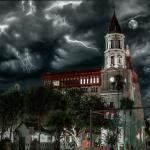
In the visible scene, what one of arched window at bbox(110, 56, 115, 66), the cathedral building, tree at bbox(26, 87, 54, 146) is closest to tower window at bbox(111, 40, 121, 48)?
the cathedral building

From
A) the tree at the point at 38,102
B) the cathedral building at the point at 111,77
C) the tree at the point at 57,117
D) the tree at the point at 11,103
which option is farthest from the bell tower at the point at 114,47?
the tree at the point at 38,102

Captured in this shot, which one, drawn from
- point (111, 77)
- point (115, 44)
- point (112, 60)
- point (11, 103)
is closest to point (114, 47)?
point (115, 44)

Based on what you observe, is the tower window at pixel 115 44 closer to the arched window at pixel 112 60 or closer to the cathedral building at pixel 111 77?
the cathedral building at pixel 111 77

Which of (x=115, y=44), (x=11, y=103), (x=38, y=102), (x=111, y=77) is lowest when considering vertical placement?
(x=38, y=102)

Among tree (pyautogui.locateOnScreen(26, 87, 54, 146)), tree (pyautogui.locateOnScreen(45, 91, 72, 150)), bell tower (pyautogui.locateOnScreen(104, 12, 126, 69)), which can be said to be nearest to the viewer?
tree (pyautogui.locateOnScreen(26, 87, 54, 146))

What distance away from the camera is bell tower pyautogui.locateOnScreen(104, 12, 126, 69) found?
595 feet

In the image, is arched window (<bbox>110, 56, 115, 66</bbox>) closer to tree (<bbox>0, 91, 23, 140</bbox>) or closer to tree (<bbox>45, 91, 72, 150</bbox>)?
tree (<bbox>45, 91, 72, 150</bbox>)

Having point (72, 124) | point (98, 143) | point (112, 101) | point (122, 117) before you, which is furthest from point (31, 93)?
point (112, 101)

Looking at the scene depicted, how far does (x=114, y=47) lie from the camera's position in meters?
185

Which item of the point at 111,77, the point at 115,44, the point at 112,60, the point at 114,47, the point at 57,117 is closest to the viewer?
the point at 57,117

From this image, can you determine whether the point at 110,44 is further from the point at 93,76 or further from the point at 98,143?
the point at 98,143

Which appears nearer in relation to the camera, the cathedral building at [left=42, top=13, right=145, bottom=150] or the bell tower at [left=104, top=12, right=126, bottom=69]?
the cathedral building at [left=42, top=13, right=145, bottom=150]

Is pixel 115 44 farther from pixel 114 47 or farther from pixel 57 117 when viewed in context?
pixel 57 117

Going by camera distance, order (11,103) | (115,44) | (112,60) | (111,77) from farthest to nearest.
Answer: (115,44), (112,60), (111,77), (11,103)
